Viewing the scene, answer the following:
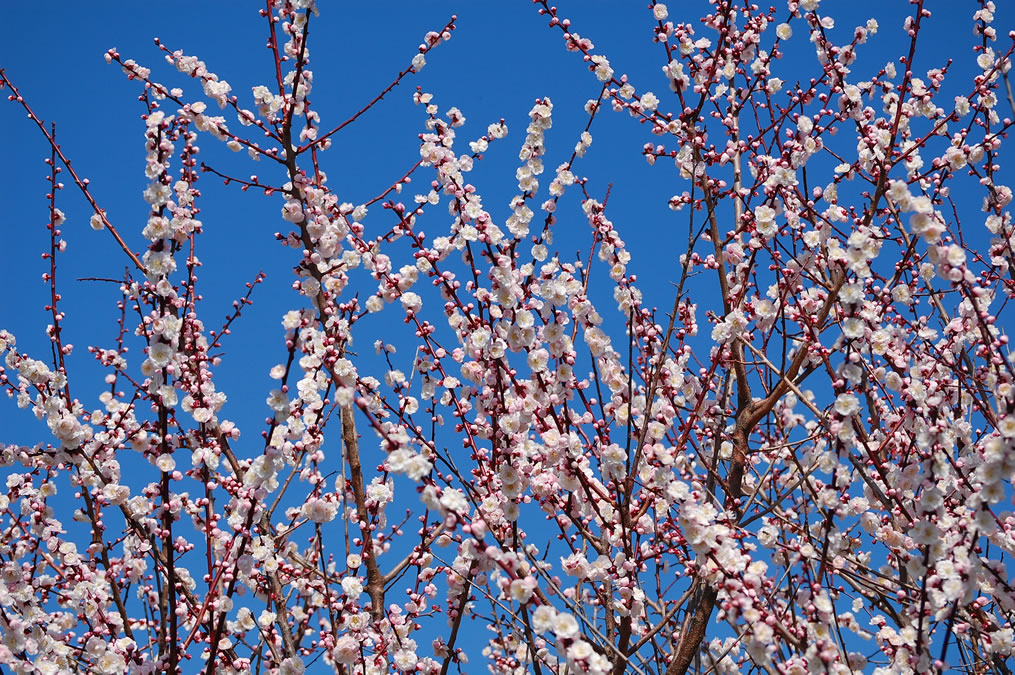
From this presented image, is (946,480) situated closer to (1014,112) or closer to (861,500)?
(861,500)

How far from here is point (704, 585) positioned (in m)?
4.19

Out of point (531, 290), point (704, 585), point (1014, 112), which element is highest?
point (1014, 112)

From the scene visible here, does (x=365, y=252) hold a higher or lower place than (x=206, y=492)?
higher

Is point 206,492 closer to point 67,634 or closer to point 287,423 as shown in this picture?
point 287,423

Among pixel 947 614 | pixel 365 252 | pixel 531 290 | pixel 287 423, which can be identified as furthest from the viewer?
pixel 365 252

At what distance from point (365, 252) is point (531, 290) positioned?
3.12 feet

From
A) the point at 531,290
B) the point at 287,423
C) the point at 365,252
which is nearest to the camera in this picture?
the point at 287,423

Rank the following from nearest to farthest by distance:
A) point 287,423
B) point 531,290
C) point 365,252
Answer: point 287,423
point 531,290
point 365,252

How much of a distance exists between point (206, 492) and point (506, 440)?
4.88 ft

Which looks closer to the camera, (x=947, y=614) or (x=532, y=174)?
(x=947, y=614)

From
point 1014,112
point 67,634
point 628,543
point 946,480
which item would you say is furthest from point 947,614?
point 67,634

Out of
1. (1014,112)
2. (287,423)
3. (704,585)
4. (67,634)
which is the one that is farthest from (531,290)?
(67,634)

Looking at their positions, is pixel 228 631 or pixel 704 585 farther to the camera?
pixel 228 631

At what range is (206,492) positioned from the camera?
455 centimetres
